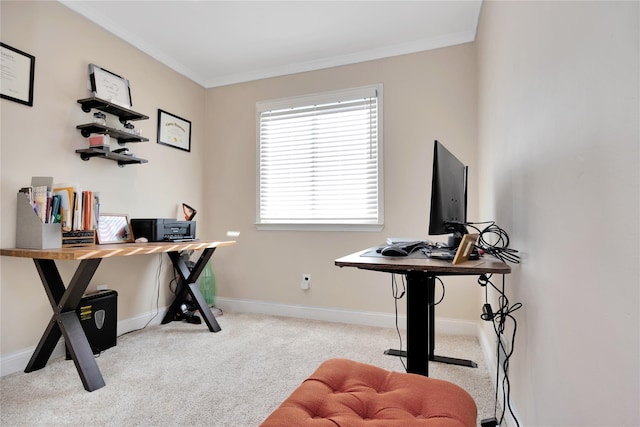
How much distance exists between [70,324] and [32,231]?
581 mm

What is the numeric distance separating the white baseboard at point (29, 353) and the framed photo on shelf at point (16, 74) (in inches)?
60.2

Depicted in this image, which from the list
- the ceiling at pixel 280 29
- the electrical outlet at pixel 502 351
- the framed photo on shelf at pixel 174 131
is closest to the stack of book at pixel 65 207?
the framed photo on shelf at pixel 174 131

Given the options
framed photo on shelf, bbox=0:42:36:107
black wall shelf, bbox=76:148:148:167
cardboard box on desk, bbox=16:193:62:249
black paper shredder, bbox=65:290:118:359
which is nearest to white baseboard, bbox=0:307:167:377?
black paper shredder, bbox=65:290:118:359

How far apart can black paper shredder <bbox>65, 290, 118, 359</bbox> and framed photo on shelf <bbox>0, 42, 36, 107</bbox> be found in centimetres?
132

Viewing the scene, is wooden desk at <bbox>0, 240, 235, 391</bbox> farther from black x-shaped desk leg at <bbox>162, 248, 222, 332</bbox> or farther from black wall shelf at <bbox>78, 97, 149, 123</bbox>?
black wall shelf at <bbox>78, 97, 149, 123</bbox>

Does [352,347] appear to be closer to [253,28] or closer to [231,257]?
[231,257]

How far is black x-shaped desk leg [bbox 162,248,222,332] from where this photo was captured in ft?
9.03

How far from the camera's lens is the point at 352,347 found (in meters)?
2.42

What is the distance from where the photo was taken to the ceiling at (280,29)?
241 centimetres

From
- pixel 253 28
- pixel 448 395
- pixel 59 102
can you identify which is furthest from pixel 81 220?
pixel 448 395

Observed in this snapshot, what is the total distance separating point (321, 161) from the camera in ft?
10.4

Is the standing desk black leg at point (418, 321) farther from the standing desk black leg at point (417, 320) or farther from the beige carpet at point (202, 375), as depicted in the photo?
the beige carpet at point (202, 375)

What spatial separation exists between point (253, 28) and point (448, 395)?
9.18 feet

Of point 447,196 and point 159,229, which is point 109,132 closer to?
point 159,229
